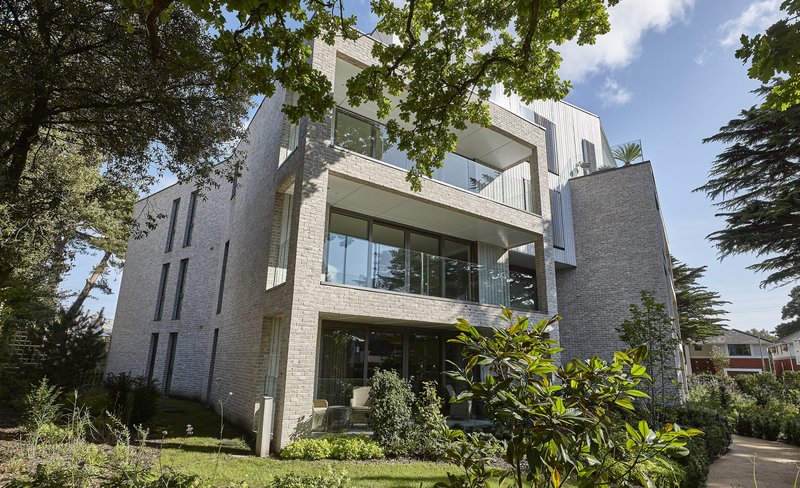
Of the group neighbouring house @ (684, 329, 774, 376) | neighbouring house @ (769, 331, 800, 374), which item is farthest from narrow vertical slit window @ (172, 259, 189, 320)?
neighbouring house @ (684, 329, 774, 376)

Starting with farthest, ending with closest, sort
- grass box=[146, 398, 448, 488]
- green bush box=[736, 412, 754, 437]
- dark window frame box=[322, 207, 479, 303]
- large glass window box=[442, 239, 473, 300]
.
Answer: green bush box=[736, 412, 754, 437] → large glass window box=[442, 239, 473, 300] → dark window frame box=[322, 207, 479, 303] → grass box=[146, 398, 448, 488]

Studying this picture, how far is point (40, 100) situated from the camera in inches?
294

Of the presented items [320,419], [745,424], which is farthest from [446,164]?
[745,424]

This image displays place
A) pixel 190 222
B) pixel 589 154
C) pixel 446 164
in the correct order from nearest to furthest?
1. pixel 446 164
2. pixel 190 222
3. pixel 589 154

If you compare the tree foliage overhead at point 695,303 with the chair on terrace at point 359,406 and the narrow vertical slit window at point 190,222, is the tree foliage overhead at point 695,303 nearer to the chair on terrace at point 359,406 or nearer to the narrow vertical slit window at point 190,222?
the chair on terrace at point 359,406

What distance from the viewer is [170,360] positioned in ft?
61.7

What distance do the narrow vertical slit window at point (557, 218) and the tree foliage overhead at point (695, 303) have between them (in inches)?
1025

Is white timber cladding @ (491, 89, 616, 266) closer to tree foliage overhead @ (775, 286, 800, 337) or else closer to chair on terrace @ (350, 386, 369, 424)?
chair on terrace @ (350, 386, 369, 424)

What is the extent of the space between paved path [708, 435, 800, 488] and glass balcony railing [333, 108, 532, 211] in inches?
329

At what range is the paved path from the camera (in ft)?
25.4

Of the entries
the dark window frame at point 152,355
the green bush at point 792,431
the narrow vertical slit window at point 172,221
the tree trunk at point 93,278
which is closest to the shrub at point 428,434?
the green bush at point 792,431

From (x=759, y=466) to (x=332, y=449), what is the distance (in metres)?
9.29

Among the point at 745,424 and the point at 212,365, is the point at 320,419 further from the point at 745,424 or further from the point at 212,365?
the point at 745,424

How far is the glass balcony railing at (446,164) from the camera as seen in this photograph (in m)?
10.8
